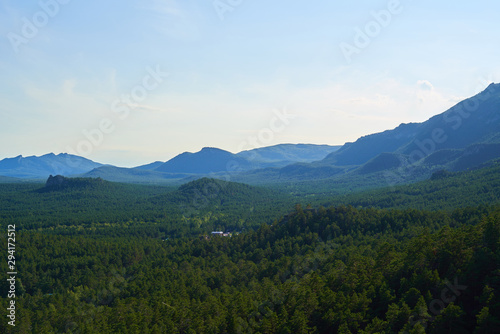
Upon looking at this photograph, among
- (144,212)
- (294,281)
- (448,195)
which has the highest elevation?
(144,212)

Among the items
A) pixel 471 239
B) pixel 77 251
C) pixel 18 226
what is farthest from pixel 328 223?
pixel 18 226

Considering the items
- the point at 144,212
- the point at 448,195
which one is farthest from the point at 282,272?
the point at 144,212

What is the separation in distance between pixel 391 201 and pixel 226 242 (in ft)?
242

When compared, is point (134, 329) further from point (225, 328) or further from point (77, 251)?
point (77, 251)

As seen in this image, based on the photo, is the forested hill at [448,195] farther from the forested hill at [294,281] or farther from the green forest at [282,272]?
the forested hill at [294,281]

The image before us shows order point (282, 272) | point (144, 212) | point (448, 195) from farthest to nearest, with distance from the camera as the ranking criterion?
point (144, 212) → point (448, 195) → point (282, 272)

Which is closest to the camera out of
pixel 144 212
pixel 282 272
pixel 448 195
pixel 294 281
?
pixel 294 281

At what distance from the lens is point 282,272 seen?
2431 inches

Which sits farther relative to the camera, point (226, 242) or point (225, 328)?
point (226, 242)

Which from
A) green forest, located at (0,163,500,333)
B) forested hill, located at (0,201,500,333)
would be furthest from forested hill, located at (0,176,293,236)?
forested hill, located at (0,201,500,333)

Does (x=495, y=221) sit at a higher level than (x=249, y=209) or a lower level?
higher

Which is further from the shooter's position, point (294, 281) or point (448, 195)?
point (448, 195)

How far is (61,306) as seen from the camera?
187 feet

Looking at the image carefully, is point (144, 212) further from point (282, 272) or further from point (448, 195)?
point (448, 195)
